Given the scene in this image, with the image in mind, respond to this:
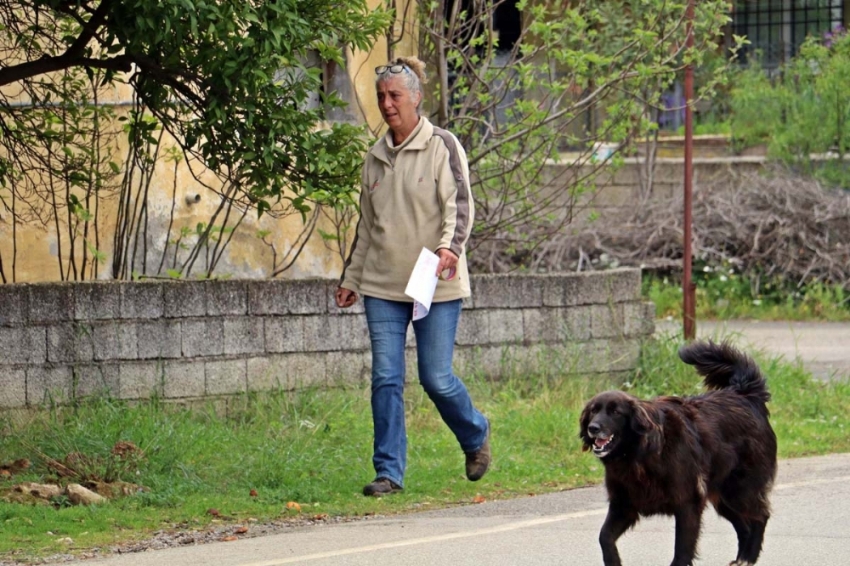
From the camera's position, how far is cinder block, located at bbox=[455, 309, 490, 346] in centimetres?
1068

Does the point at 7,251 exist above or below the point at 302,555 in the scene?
above

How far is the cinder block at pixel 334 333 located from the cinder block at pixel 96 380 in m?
1.42

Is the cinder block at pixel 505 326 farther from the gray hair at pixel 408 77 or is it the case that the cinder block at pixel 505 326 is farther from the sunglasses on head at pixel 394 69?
the sunglasses on head at pixel 394 69

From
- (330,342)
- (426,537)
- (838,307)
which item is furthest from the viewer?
(838,307)

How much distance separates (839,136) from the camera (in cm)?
1930

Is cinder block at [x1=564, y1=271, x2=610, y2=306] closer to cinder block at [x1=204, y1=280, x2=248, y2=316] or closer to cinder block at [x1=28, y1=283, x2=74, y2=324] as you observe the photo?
cinder block at [x1=204, y1=280, x2=248, y2=316]

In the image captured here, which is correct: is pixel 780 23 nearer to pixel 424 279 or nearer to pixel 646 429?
pixel 424 279

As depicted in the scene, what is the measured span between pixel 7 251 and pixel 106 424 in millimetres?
2686

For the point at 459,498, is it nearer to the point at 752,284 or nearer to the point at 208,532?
the point at 208,532

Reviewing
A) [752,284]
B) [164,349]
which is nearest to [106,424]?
[164,349]

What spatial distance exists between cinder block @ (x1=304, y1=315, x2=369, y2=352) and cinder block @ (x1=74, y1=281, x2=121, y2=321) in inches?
55.5

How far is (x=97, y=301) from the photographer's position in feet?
29.6

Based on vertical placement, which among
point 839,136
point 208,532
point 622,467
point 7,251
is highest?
point 839,136

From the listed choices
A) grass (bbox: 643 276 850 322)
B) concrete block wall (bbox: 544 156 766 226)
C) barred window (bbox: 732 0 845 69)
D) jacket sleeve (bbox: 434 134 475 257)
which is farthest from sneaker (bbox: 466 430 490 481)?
barred window (bbox: 732 0 845 69)
